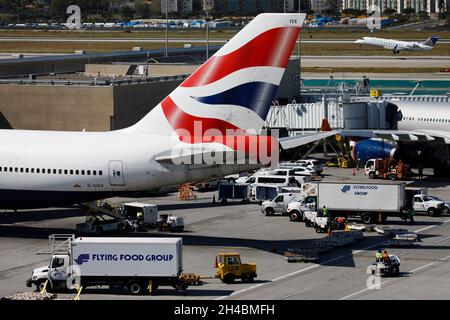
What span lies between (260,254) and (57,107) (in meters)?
31.5

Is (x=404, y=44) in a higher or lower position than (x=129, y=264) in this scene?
higher

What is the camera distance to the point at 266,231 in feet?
160

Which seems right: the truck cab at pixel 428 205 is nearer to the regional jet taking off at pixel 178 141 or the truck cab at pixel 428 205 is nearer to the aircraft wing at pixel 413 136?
the aircraft wing at pixel 413 136

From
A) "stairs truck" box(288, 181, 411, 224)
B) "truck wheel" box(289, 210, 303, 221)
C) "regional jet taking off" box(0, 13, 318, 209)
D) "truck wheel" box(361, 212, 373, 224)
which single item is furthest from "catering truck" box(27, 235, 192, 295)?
"truck wheel" box(361, 212, 373, 224)

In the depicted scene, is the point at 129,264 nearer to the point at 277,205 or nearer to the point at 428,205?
the point at 277,205

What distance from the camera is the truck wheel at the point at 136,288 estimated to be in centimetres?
3453

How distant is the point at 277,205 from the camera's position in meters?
54.1

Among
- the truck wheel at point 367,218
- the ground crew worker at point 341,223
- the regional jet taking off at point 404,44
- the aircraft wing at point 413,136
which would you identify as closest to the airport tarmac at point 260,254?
the ground crew worker at point 341,223

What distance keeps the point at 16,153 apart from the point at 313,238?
13832 millimetres

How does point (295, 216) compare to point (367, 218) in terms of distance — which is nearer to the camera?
point (367, 218)

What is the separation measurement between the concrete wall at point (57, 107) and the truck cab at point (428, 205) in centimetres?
2250

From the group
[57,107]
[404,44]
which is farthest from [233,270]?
[404,44]
